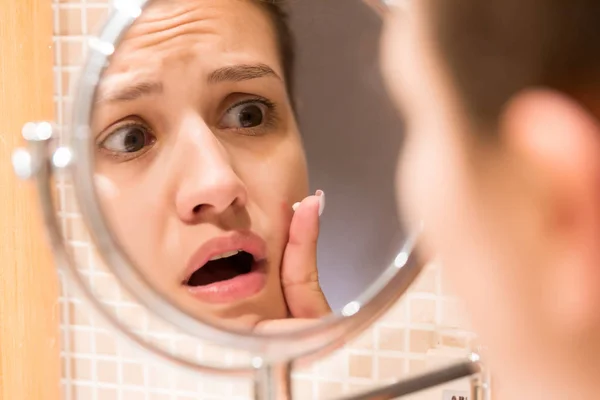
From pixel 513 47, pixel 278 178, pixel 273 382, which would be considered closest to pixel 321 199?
pixel 278 178

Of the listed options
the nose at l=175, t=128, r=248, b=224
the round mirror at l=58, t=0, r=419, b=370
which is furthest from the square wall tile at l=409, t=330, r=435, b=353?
the nose at l=175, t=128, r=248, b=224

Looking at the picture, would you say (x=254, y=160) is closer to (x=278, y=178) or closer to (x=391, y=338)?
(x=278, y=178)

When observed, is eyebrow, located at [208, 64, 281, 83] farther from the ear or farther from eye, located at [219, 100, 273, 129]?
the ear

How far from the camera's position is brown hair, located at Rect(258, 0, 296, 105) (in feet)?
1.78

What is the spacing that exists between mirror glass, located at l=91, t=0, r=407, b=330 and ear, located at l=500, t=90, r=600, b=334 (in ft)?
0.68

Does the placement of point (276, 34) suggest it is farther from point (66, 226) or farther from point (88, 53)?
point (66, 226)

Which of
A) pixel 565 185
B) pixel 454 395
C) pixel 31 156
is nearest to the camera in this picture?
pixel 565 185

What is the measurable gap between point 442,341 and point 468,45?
416mm

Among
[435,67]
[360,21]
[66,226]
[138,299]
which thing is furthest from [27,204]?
[435,67]

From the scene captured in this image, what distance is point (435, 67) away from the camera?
13.4 inches

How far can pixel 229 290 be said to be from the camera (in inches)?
21.3

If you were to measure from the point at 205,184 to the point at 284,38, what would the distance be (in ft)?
0.43

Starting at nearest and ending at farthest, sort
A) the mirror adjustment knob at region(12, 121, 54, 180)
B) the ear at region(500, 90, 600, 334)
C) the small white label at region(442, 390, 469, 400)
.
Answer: the ear at region(500, 90, 600, 334), the mirror adjustment knob at region(12, 121, 54, 180), the small white label at region(442, 390, 469, 400)

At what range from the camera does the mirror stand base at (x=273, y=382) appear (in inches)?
21.0
